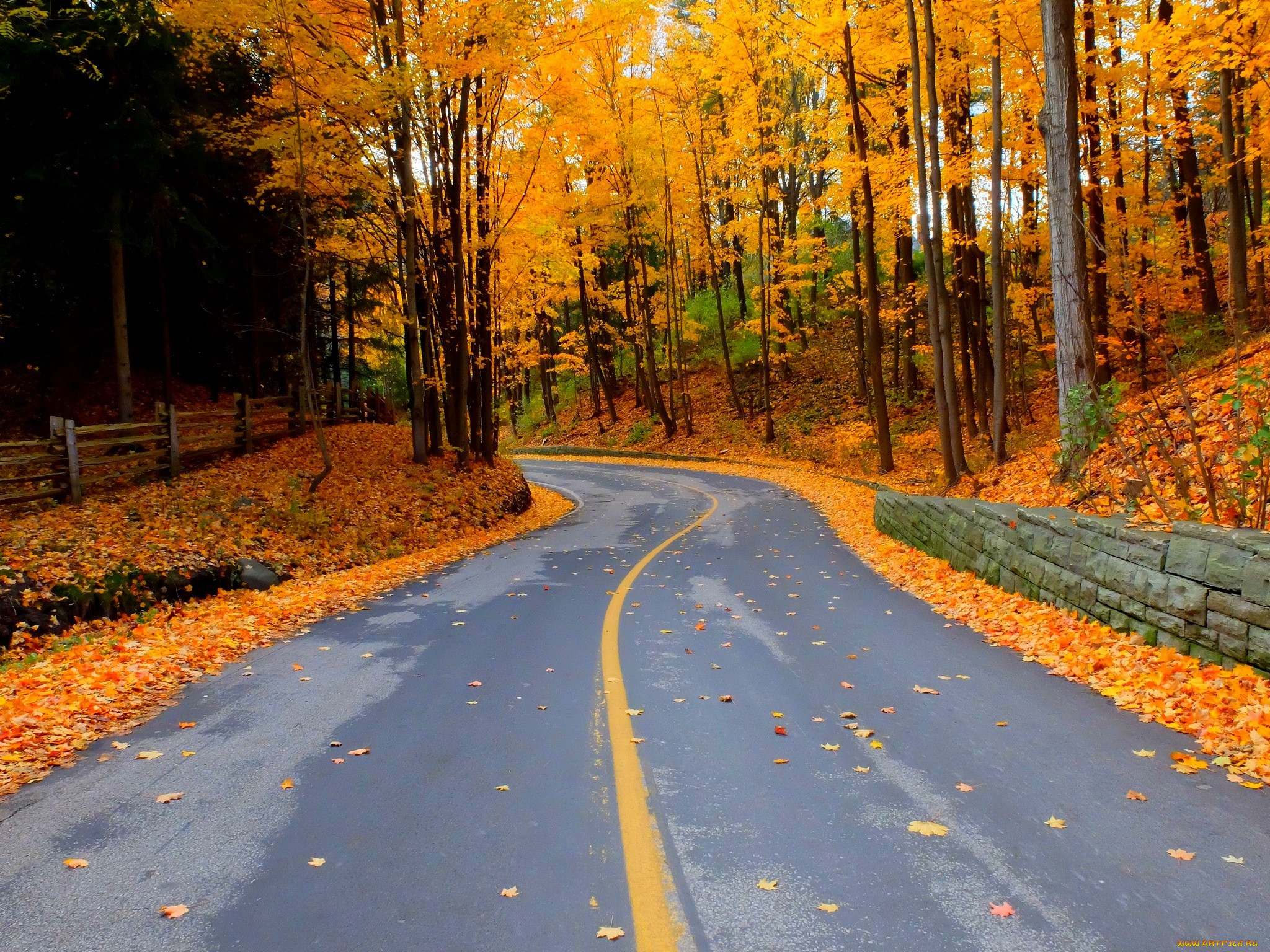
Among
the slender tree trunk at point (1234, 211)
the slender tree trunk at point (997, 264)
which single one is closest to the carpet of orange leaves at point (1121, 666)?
the slender tree trunk at point (997, 264)

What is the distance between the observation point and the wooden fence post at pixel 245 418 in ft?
59.0

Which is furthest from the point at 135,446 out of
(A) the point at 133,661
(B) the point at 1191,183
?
(B) the point at 1191,183

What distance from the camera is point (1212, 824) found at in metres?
3.33

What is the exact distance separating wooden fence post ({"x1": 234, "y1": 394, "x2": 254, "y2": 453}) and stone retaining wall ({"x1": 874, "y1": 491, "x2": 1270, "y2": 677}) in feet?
53.2

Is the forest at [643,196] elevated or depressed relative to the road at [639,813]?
elevated

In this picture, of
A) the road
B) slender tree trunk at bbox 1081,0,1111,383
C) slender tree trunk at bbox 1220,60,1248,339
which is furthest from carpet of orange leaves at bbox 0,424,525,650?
slender tree trunk at bbox 1220,60,1248,339

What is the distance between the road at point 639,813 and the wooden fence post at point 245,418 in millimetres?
12975

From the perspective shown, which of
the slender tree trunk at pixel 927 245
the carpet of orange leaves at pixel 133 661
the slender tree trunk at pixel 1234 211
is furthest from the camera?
the slender tree trunk at pixel 1234 211

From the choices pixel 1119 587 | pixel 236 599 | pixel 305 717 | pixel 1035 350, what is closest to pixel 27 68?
pixel 236 599

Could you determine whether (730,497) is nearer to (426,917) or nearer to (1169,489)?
(1169,489)

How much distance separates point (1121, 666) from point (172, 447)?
15.7m

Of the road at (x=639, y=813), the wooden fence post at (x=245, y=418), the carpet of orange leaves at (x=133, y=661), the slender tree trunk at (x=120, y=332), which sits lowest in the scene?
the road at (x=639, y=813)

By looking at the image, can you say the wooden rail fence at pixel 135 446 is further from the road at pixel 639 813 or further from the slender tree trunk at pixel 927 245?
the slender tree trunk at pixel 927 245

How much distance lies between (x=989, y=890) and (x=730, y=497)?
17.0 m
